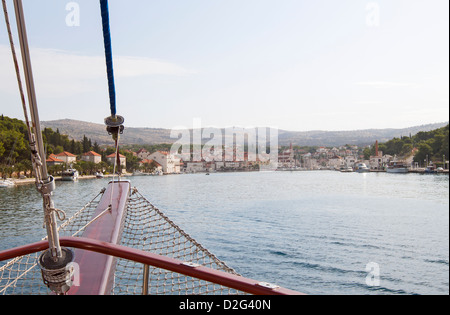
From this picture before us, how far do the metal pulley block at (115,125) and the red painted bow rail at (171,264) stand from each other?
1469mm

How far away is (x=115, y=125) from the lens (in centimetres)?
276

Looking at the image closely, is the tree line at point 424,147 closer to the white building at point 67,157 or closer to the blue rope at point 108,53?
the white building at point 67,157

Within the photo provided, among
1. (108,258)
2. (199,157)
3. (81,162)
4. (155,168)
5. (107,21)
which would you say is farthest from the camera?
(199,157)

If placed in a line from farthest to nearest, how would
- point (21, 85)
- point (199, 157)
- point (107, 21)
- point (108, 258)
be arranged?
point (199, 157), point (107, 21), point (108, 258), point (21, 85)

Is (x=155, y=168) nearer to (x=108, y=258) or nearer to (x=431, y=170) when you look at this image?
(x=431, y=170)

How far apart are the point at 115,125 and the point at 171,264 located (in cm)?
174

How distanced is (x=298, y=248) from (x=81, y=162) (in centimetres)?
3738

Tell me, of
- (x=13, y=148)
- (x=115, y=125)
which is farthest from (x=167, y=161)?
(x=115, y=125)

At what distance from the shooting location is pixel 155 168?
65.2 meters

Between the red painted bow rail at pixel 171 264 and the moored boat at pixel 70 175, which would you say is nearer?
the red painted bow rail at pixel 171 264

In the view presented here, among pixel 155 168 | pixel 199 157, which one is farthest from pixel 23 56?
pixel 199 157

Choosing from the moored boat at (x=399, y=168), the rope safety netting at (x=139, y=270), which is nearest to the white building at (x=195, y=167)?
the moored boat at (x=399, y=168)

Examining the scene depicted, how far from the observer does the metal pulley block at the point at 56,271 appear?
119 cm

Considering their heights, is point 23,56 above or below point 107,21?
below
